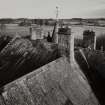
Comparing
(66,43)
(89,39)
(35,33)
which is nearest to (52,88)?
(66,43)

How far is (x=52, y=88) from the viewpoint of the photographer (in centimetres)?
1247

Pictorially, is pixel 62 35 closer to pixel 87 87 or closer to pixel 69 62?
pixel 69 62

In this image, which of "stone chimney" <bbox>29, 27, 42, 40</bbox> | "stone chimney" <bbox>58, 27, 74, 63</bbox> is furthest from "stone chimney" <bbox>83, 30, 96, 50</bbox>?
"stone chimney" <bbox>58, 27, 74, 63</bbox>

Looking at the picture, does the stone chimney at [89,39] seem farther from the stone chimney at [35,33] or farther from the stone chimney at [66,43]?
the stone chimney at [66,43]

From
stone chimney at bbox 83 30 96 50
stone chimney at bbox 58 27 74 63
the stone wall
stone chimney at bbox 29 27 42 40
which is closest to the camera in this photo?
the stone wall

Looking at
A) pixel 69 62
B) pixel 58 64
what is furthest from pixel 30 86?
pixel 69 62

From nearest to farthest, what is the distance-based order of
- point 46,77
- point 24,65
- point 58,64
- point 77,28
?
point 46,77
point 58,64
point 24,65
point 77,28

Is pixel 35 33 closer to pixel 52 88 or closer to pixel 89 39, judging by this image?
pixel 89 39

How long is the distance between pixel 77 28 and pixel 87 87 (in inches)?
1511

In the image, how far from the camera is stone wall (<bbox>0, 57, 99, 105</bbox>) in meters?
11.0

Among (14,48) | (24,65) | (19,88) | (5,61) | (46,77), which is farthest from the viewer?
(14,48)

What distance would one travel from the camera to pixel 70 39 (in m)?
14.8

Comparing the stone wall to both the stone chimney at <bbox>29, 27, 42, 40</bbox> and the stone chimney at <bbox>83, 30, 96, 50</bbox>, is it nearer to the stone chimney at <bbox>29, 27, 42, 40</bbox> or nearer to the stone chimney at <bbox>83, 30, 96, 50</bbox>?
the stone chimney at <bbox>83, 30, 96, 50</bbox>

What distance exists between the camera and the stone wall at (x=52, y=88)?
10953mm
